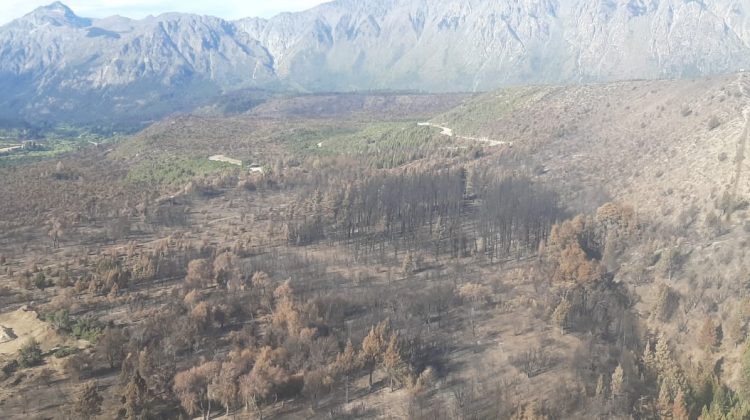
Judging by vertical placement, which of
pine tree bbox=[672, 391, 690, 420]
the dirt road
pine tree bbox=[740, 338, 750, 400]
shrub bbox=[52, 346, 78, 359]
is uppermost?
the dirt road

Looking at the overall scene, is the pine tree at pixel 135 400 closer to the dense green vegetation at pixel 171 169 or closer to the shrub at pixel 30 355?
the shrub at pixel 30 355

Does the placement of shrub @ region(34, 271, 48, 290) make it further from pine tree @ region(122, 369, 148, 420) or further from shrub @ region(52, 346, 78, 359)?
pine tree @ region(122, 369, 148, 420)

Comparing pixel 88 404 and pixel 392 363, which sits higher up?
pixel 88 404

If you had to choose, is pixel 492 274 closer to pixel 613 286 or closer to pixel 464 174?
pixel 613 286

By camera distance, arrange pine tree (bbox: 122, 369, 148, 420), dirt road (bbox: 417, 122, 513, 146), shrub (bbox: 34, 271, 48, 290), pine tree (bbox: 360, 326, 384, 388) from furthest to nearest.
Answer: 1. dirt road (bbox: 417, 122, 513, 146)
2. shrub (bbox: 34, 271, 48, 290)
3. pine tree (bbox: 360, 326, 384, 388)
4. pine tree (bbox: 122, 369, 148, 420)

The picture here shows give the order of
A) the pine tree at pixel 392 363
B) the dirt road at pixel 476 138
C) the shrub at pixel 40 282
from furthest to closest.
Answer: the dirt road at pixel 476 138 → the shrub at pixel 40 282 → the pine tree at pixel 392 363

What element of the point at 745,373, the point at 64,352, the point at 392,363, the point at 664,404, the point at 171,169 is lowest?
the point at 64,352

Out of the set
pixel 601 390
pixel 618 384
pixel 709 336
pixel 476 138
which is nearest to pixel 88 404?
pixel 601 390

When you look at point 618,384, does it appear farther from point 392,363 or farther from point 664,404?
point 392,363

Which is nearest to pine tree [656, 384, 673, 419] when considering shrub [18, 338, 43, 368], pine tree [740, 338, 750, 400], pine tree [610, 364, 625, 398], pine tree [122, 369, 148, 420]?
pine tree [610, 364, 625, 398]

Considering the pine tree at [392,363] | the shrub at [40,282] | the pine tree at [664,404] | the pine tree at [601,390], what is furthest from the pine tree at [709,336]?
the shrub at [40,282]

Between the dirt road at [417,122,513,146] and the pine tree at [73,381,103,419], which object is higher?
the dirt road at [417,122,513,146]

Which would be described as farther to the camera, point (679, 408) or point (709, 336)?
point (709, 336)
